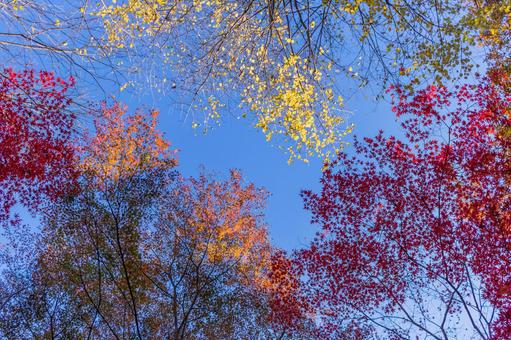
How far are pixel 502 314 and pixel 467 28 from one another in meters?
8.30

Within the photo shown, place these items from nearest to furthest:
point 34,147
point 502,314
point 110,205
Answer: point 502,314
point 34,147
point 110,205

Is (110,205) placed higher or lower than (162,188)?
lower

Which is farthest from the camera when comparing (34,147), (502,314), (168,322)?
(168,322)

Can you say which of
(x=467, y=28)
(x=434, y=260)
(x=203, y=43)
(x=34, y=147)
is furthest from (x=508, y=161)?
(x=34, y=147)

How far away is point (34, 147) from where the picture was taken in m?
13.4

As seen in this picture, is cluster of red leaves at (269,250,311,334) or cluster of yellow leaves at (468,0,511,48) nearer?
cluster of yellow leaves at (468,0,511,48)

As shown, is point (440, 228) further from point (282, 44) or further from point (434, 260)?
point (282, 44)

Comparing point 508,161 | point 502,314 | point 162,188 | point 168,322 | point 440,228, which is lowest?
point 502,314

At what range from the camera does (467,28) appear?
765 cm

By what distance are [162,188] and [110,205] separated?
2.64m

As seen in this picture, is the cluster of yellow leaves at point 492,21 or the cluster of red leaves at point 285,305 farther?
the cluster of red leaves at point 285,305

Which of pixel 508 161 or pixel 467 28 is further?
pixel 508 161

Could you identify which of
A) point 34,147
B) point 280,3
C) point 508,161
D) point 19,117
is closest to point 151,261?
point 34,147

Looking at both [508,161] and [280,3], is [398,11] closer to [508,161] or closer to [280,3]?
[280,3]
